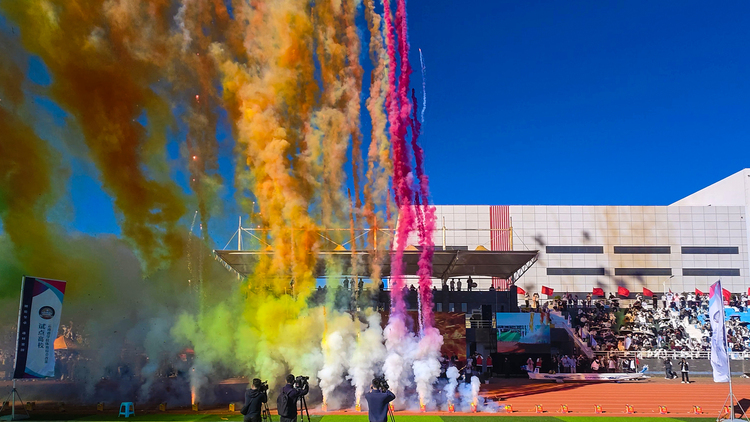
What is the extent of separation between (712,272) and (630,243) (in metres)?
8.13

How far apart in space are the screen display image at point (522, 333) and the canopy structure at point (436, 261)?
332cm

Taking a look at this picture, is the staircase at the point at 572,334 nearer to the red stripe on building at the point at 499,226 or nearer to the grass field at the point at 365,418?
the grass field at the point at 365,418

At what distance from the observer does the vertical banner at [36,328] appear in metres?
17.7

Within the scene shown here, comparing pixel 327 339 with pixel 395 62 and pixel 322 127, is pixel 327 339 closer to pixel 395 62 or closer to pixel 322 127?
pixel 322 127

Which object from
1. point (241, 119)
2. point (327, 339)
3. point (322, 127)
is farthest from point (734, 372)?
point (241, 119)

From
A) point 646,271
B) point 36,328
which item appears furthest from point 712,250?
point 36,328

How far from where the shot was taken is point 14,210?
2397cm

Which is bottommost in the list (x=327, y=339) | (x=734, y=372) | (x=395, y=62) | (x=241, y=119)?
(x=734, y=372)

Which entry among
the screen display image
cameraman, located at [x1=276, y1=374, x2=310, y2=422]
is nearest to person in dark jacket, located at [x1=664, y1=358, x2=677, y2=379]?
the screen display image

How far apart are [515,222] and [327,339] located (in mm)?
38831

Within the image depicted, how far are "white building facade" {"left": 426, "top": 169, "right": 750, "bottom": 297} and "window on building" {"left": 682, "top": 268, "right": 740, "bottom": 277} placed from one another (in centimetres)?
9

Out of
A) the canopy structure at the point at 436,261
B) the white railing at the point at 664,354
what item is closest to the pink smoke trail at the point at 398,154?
the canopy structure at the point at 436,261

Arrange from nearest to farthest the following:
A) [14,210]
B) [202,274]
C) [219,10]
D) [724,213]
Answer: [14,210]
[219,10]
[202,274]
[724,213]

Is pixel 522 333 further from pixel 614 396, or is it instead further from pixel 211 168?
pixel 211 168
